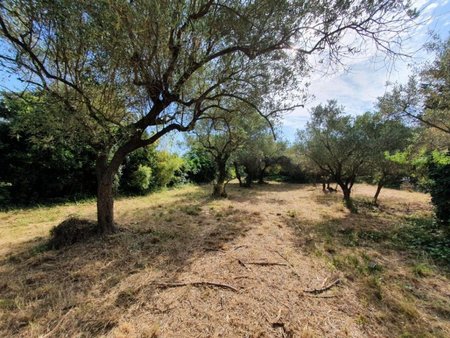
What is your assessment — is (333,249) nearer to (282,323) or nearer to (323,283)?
(323,283)

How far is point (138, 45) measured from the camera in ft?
10.4

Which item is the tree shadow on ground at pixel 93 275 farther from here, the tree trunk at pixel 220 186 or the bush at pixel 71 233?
the tree trunk at pixel 220 186

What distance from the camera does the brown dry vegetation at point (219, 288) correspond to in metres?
2.15

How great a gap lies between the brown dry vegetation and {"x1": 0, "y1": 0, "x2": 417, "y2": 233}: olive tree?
1.31m

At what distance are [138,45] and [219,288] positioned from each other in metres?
3.56

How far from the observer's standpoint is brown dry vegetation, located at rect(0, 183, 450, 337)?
2.15m

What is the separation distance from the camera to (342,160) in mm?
8094

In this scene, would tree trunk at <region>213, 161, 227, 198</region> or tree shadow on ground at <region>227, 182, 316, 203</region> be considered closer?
tree shadow on ground at <region>227, 182, 316, 203</region>

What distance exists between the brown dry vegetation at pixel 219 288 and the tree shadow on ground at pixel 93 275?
0.6 inches

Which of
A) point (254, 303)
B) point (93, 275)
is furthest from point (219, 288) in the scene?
point (93, 275)

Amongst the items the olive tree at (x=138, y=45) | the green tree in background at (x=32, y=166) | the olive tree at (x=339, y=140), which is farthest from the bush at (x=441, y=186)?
the green tree in background at (x=32, y=166)

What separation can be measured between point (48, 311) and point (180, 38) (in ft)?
12.8

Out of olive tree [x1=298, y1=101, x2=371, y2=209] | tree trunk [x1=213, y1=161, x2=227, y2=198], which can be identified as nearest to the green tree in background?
tree trunk [x1=213, y1=161, x2=227, y2=198]

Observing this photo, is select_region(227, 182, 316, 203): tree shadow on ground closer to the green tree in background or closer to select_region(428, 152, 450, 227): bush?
select_region(428, 152, 450, 227): bush
